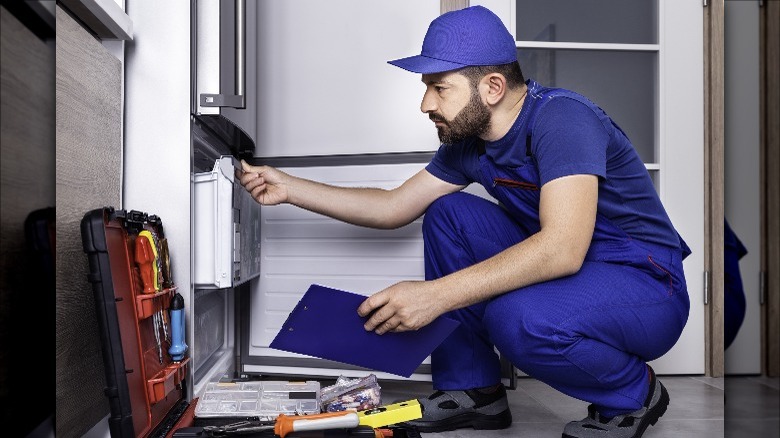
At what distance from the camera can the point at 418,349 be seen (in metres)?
1.36

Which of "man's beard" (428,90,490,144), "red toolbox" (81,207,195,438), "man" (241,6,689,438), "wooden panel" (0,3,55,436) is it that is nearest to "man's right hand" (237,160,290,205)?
→ "man" (241,6,689,438)

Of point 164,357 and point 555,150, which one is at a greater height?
point 555,150

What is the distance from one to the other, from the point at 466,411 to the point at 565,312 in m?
0.35

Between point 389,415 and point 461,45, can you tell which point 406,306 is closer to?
point 389,415

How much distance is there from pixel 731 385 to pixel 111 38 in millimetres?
1400

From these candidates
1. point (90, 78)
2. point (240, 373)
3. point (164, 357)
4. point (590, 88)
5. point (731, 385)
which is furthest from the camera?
point (590, 88)

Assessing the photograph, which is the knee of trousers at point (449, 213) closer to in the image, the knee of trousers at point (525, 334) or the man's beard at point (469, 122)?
the man's beard at point (469, 122)

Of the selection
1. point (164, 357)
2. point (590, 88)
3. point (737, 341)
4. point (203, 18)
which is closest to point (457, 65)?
point (203, 18)

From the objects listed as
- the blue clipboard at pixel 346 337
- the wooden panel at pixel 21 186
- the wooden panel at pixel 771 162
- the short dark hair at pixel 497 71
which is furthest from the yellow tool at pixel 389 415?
the wooden panel at pixel 771 162

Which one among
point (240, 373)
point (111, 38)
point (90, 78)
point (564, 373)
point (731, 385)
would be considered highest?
point (111, 38)

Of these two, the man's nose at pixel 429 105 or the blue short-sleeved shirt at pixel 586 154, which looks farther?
the man's nose at pixel 429 105

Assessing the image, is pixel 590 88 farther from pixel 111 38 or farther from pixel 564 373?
pixel 111 38

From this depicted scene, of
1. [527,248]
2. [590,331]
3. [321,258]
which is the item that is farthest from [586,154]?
[321,258]

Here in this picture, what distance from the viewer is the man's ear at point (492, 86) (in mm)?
1494
